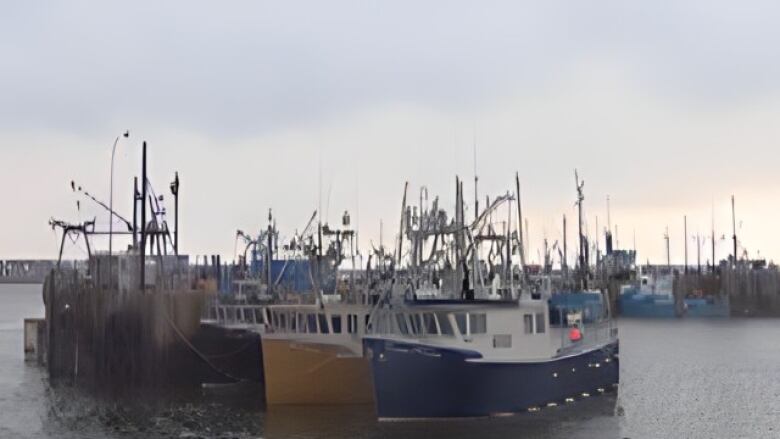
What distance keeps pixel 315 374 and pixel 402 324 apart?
8.10 m

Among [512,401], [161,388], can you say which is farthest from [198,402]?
[512,401]

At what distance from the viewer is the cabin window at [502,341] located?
50.2 m

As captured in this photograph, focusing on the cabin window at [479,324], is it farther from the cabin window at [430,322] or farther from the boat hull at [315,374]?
the boat hull at [315,374]

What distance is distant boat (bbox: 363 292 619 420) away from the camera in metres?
48.7

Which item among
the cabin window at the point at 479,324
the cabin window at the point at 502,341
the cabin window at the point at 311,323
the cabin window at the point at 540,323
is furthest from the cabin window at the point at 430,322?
the cabin window at the point at 311,323

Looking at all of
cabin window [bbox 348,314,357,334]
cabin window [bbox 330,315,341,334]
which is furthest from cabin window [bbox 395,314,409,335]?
cabin window [bbox 330,315,341,334]

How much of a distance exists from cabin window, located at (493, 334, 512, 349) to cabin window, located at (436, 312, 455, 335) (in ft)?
6.64

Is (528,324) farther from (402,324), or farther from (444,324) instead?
(402,324)

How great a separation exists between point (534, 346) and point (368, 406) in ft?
31.1

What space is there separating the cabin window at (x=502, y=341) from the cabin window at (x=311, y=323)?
1085 cm

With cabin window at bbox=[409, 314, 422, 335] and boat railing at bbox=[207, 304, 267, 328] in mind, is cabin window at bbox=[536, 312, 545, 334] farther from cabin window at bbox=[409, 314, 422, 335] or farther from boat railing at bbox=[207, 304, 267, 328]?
boat railing at bbox=[207, 304, 267, 328]

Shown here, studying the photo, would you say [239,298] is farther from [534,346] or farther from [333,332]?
[534,346]

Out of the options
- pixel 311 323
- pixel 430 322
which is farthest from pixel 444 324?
pixel 311 323

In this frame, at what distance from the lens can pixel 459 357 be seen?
4844 centimetres
